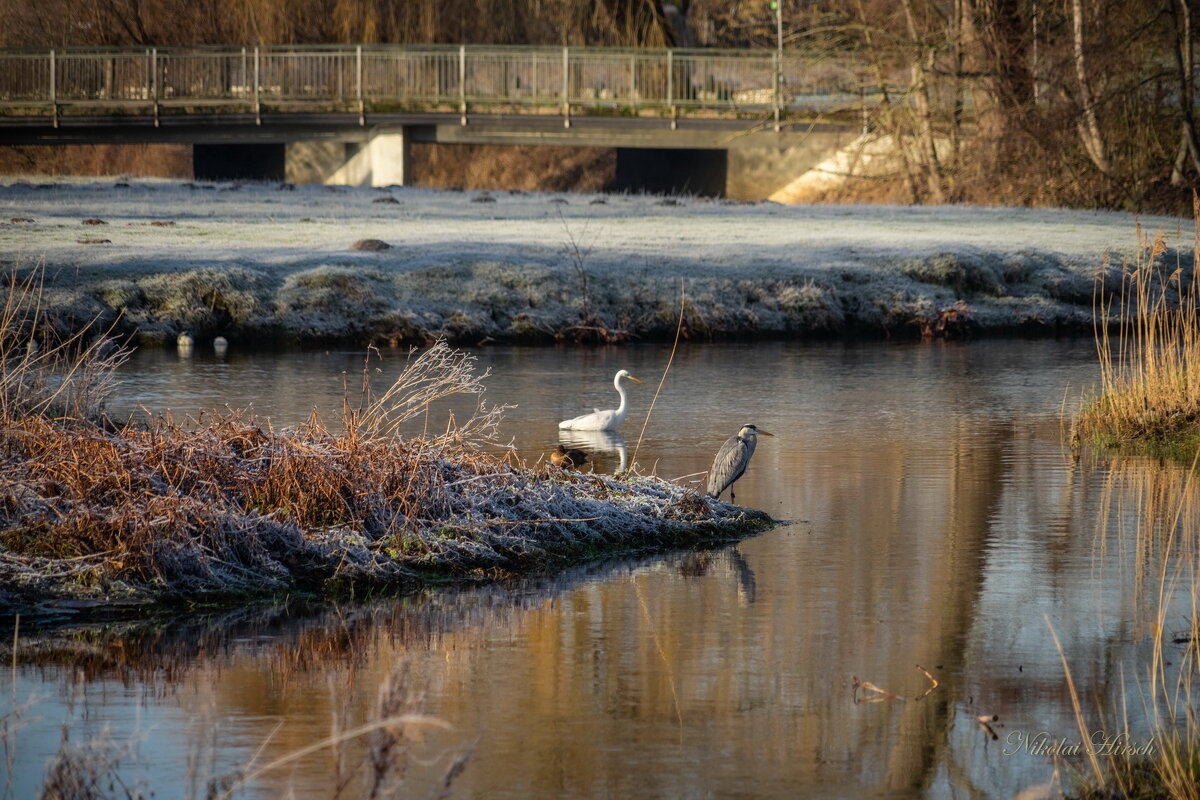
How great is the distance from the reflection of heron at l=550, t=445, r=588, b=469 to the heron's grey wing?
1.05m

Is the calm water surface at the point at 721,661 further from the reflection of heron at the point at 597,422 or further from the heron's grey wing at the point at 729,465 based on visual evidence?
the reflection of heron at the point at 597,422

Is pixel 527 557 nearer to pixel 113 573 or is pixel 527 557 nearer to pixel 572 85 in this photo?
pixel 113 573

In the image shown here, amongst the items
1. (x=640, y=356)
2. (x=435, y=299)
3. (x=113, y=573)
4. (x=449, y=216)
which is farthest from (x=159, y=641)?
(x=449, y=216)

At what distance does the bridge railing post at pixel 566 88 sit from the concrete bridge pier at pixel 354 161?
4.00 metres

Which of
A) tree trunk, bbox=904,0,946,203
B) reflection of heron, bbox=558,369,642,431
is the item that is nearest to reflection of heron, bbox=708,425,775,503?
reflection of heron, bbox=558,369,642,431

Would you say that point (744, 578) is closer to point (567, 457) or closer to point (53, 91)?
point (567, 457)

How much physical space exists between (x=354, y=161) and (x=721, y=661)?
3998 centimetres

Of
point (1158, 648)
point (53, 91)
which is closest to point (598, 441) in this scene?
point (1158, 648)

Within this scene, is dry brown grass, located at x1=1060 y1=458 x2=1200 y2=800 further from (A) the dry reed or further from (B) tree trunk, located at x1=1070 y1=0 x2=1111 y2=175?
(B) tree trunk, located at x1=1070 y1=0 x2=1111 y2=175

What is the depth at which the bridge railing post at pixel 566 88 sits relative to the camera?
44.8 m

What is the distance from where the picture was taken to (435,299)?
23141 mm

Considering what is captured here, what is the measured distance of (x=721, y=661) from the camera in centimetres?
775

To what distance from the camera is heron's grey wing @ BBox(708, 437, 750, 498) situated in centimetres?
1120

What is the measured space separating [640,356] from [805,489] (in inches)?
359
